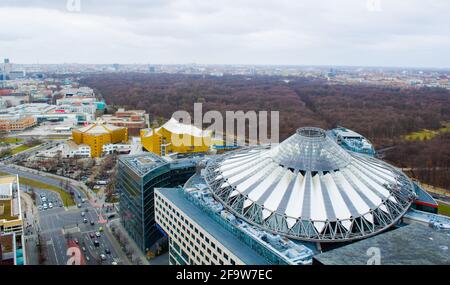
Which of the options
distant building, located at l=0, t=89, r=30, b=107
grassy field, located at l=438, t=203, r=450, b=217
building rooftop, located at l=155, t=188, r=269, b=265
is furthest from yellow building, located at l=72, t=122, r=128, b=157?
distant building, located at l=0, t=89, r=30, b=107

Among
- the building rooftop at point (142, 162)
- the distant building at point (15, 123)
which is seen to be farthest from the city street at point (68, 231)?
the distant building at point (15, 123)

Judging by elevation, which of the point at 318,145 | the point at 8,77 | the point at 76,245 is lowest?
the point at 76,245

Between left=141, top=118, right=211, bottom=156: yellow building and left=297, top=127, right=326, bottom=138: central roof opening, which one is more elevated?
left=297, top=127, right=326, bottom=138: central roof opening

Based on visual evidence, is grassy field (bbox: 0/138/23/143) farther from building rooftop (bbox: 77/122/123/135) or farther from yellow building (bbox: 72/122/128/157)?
building rooftop (bbox: 77/122/123/135)

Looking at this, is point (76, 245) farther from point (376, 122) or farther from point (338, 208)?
point (376, 122)
